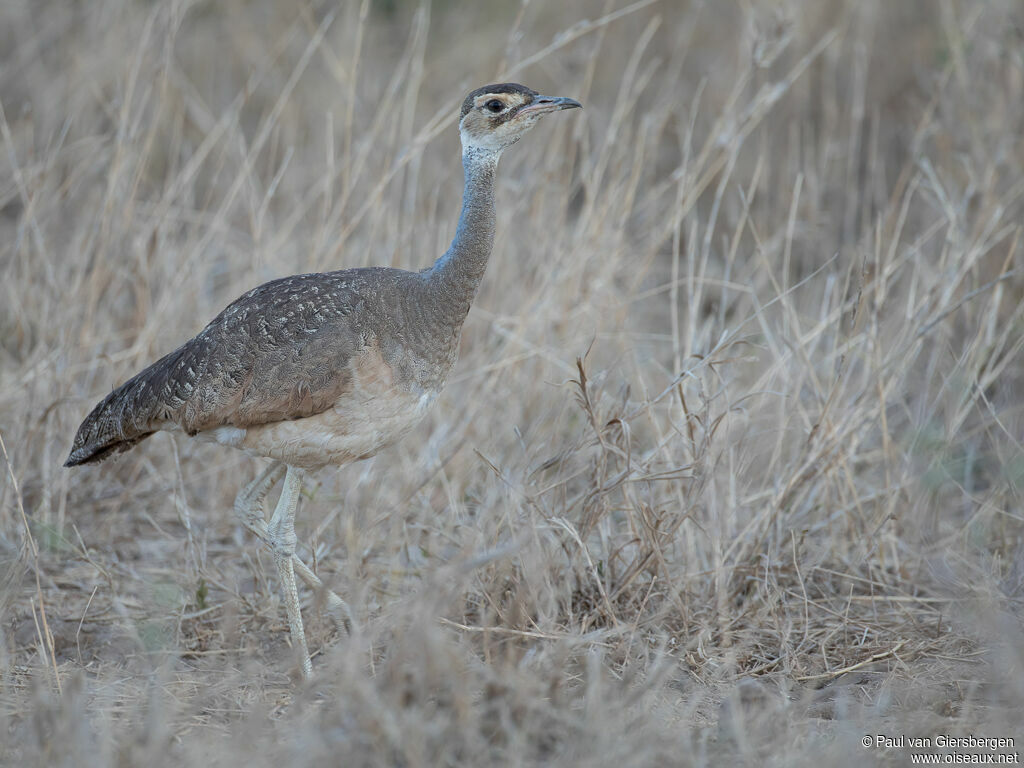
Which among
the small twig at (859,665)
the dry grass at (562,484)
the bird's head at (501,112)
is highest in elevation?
the bird's head at (501,112)

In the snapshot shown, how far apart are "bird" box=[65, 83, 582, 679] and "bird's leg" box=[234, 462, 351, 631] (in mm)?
22

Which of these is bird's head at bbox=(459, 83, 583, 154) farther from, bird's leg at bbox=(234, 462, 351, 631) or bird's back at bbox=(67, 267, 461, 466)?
bird's leg at bbox=(234, 462, 351, 631)

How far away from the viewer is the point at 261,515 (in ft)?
13.6

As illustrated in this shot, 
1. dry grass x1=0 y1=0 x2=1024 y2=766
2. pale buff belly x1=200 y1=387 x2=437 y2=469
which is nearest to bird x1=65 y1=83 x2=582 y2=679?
pale buff belly x1=200 y1=387 x2=437 y2=469

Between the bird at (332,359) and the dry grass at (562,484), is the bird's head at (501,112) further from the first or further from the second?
the dry grass at (562,484)

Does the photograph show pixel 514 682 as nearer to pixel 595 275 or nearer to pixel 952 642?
pixel 952 642

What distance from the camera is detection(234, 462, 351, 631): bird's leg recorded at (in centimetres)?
399

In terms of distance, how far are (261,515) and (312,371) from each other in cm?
79

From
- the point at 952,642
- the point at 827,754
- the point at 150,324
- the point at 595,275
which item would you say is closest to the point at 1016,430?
the point at 952,642

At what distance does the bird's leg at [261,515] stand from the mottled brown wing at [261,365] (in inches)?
16.4

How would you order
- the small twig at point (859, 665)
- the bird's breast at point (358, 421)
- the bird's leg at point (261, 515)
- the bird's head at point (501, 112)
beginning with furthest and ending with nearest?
the bird's leg at point (261, 515), the bird's head at point (501, 112), the bird's breast at point (358, 421), the small twig at point (859, 665)

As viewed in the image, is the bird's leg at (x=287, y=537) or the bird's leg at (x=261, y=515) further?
the bird's leg at (x=261, y=515)

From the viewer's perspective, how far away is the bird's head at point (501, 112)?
3768 mm

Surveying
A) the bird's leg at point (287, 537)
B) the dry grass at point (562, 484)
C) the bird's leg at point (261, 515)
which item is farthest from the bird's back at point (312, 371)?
the dry grass at point (562, 484)
